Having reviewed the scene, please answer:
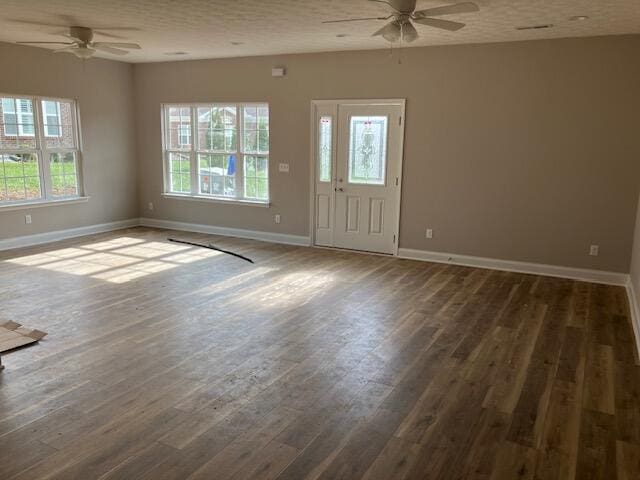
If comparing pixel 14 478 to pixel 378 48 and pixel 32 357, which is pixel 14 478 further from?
pixel 378 48

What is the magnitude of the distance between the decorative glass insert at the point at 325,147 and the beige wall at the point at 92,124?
353 centimetres

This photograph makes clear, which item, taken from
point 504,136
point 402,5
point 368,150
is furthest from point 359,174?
point 402,5

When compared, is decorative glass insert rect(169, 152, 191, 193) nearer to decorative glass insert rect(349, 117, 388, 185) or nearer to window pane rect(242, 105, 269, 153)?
window pane rect(242, 105, 269, 153)

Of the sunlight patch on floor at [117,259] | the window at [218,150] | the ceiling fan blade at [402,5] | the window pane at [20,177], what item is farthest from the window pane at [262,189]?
the ceiling fan blade at [402,5]

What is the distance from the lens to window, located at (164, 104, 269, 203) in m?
7.64

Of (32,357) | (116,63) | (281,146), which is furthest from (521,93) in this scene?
(116,63)

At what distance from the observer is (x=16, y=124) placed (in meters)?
6.84

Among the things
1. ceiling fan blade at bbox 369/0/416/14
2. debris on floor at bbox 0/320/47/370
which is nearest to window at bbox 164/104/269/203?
ceiling fan blade at bbox 369/0/416/14

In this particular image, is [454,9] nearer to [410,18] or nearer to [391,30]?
[410,18]

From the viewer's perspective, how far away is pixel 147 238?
7.74m

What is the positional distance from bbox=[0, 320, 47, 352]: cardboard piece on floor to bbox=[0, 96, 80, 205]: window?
11.8 feet

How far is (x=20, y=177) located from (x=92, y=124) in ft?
4.51

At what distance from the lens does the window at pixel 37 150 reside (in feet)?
22.3

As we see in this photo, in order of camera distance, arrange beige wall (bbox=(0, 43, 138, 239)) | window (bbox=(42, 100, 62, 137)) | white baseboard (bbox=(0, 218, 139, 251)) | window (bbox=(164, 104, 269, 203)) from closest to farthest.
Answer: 1. beige wall (bbox=(0, 43, 138, 239))
2. white baseboard (bbox=(0, 218, 139, 251))
3. window (bbox=(42, 100, 62, 137))
4. window (bbox=(164, 104, 269, 203))
